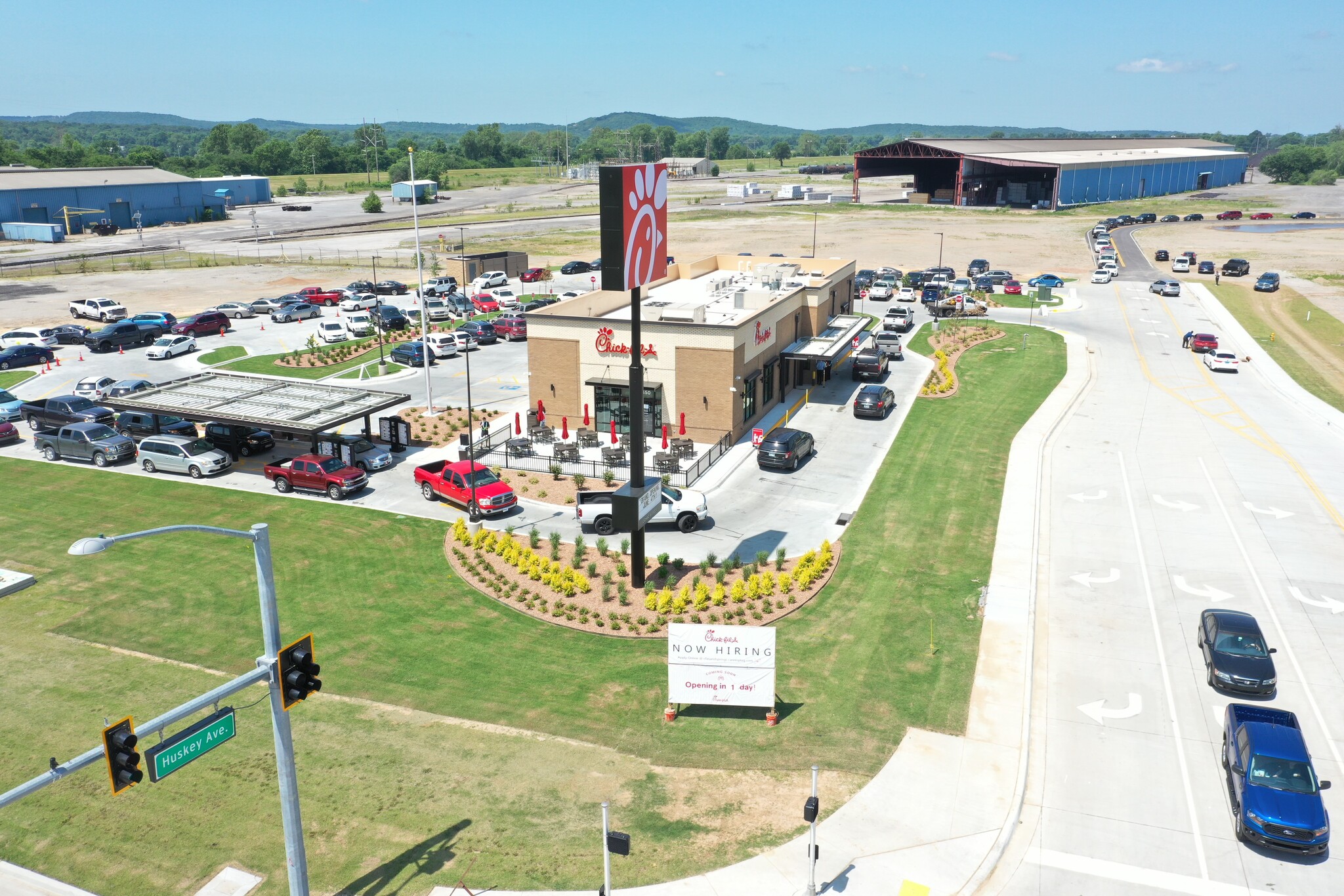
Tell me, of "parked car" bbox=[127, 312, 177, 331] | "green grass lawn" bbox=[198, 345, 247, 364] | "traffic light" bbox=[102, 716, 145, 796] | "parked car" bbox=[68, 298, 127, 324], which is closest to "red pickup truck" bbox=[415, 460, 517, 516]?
"traffic light" bbox=[102, 716, 145, 796]

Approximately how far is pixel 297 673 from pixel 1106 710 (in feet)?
64.5

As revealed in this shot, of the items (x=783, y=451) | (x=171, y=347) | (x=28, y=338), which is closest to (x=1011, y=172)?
(x=171, y=347)

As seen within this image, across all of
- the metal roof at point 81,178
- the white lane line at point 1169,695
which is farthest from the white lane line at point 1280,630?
the metal roof at point 81,178

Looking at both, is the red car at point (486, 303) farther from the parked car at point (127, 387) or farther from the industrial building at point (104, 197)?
the industrial building at point (104, 197)

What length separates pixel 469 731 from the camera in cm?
2325

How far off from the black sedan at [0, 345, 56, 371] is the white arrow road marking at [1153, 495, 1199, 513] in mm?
65869

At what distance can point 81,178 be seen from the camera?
476 ft

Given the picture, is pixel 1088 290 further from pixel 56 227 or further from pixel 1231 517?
pixel 56 227

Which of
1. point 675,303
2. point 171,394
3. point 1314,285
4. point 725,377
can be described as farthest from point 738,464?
point 1314,285

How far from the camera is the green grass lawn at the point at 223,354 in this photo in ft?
208

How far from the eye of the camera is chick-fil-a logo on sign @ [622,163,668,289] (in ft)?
93.9

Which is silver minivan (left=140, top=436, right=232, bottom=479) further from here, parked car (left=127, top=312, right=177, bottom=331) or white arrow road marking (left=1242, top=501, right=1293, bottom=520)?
white arrow road marking (left=1242, top=501, right=1293, bottom=520)

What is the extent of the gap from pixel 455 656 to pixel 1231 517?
1179 inches

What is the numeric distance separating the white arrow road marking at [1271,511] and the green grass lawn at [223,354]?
193ft
